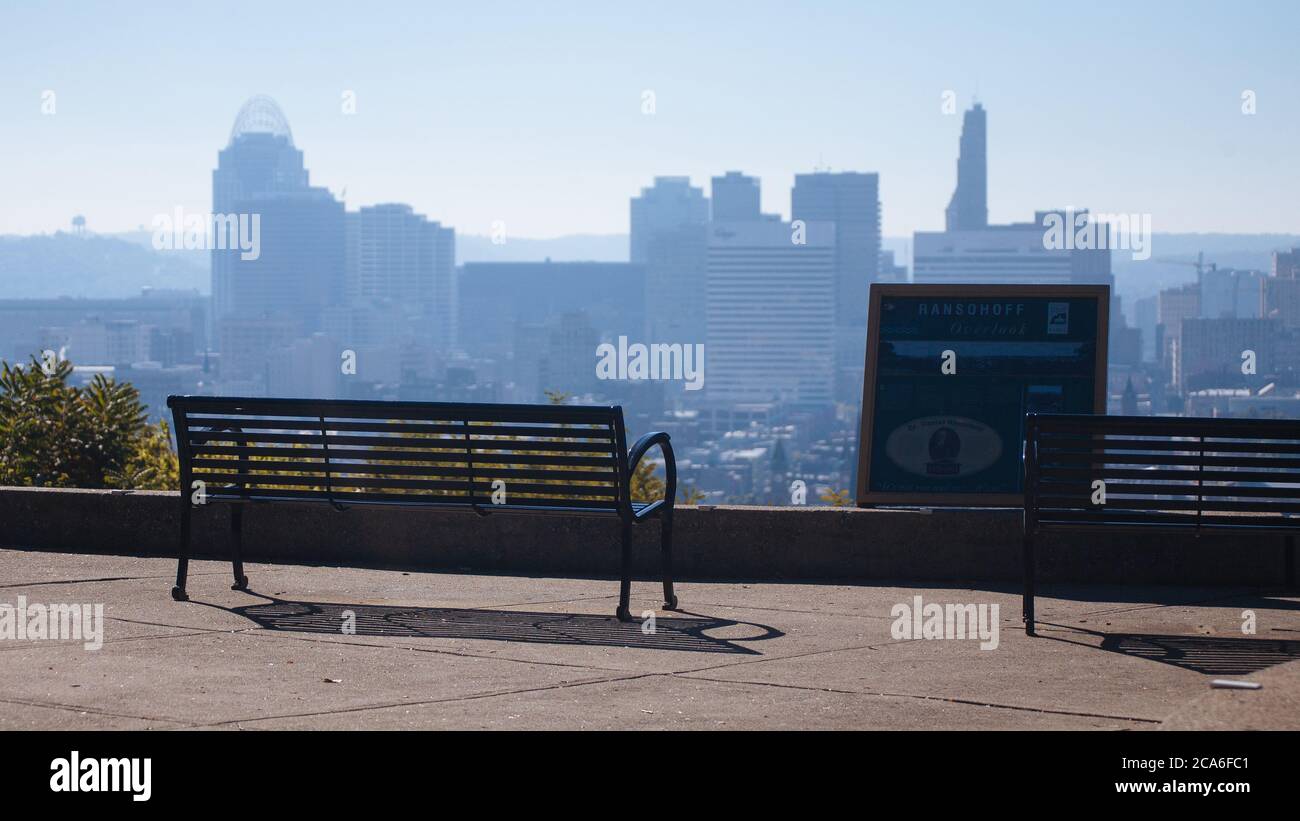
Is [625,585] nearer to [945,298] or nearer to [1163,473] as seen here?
[1163,473]

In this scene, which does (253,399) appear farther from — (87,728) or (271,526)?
(87,728)

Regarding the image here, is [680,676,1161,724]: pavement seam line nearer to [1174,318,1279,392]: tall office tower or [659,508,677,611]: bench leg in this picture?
[659,508,677,611]: bench leg

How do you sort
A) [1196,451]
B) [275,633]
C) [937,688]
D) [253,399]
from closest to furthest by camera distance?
[937,688]
[275,633]
[1196,451]
[253,399]

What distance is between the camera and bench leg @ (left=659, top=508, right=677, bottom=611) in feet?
23.4

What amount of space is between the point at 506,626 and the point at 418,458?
3.67ft

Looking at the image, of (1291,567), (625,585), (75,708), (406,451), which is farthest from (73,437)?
(1291,567)

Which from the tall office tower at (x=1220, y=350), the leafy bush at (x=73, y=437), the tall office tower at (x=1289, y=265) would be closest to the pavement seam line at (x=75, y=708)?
the leafy bush at (x=73, y=437)

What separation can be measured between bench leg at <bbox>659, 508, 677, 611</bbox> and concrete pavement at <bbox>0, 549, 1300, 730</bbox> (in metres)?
0.10

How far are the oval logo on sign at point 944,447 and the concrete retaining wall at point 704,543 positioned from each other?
70 centimetres

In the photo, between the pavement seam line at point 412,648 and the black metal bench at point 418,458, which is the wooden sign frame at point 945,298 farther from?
the pavement seam line at point 412,648
